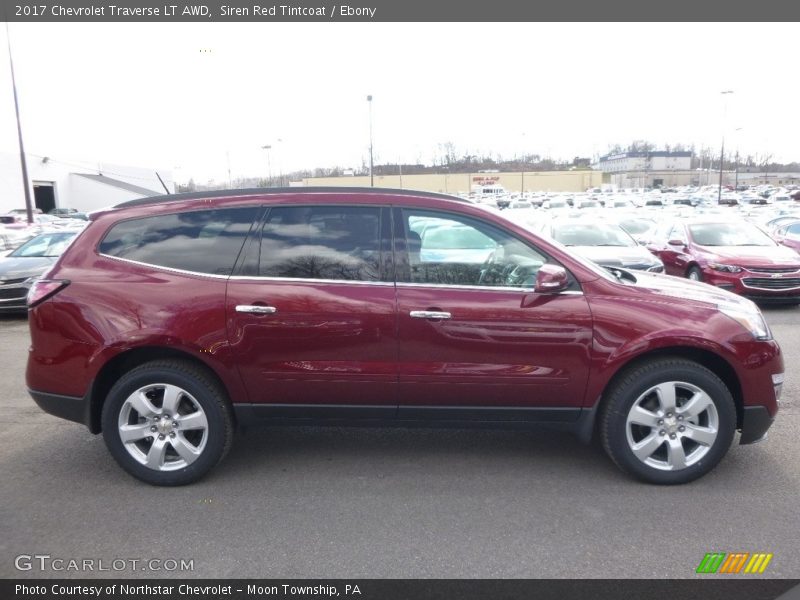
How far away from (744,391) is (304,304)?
286 cm

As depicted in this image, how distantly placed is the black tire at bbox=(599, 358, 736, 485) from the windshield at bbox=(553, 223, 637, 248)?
7.48 metres

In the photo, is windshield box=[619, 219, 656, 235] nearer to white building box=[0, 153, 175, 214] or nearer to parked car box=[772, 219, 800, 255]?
parked car box=[772, 219, 800, 255]

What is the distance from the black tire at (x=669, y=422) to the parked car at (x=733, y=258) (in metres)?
6.90

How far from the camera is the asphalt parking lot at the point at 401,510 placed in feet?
10.3

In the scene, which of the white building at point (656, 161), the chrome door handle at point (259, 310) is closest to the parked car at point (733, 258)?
the chrome door handle at point (259, 310)

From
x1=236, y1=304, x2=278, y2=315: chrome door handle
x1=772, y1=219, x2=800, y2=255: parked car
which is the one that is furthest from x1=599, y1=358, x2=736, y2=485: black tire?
x1=772, y1=219, x2=800, y2=255: parked car

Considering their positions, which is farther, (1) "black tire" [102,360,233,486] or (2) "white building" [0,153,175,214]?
(2) "white building" [0,153,175,214]

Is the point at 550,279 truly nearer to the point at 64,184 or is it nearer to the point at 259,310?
the point at 259,310

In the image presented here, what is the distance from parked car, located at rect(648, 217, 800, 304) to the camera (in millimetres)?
9969

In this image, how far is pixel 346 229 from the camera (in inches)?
159

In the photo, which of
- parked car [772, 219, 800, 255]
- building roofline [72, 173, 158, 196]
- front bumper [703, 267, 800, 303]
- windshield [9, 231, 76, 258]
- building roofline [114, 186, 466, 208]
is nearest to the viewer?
building roofline [114, 186, 466, 208]

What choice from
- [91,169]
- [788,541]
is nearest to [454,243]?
[788,541]

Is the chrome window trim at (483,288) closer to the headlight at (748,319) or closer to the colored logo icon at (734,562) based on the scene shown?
the headlight at (748,319)
